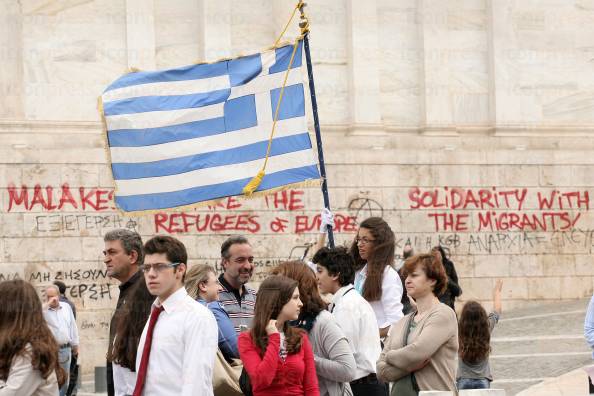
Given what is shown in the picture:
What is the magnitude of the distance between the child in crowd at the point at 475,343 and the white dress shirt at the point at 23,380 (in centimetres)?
514

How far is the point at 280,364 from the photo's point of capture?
7688mm

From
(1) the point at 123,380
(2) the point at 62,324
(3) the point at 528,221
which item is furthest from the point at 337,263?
(3) the point at 528,221

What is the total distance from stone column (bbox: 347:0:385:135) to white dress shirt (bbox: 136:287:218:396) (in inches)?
753

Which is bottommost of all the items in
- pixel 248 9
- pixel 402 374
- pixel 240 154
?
pixel 402 374

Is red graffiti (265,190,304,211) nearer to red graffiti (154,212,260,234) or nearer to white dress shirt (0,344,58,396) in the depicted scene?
red graffiti (154,212,260,234)

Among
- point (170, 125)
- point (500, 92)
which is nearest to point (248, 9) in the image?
point (500, 92)

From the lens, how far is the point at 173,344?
22.5 ft

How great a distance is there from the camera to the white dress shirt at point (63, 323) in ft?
→ 48.2

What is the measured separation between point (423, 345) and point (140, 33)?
1768 centimetres

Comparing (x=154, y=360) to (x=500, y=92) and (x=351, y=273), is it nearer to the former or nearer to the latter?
(x=351, y=273)

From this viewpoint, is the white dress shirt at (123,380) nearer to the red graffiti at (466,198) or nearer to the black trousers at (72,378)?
the black trousers at (72,378)

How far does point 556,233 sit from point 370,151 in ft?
11.2

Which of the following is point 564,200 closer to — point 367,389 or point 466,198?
point 466,198

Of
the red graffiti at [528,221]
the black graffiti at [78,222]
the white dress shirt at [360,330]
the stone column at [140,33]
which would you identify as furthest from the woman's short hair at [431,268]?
the stone column at [140,33]
